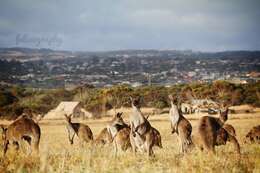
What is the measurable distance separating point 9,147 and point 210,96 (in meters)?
56.3

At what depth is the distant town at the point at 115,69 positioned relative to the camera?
78.7 m

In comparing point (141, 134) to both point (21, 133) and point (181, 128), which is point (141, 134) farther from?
point (21, 133)

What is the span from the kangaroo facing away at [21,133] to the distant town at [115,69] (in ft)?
191

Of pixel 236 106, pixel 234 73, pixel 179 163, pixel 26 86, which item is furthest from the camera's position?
pixel 26 86

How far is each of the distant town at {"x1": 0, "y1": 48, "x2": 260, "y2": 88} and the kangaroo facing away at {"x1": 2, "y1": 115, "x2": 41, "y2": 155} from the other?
2291 inches

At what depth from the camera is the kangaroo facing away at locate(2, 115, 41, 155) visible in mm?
12062

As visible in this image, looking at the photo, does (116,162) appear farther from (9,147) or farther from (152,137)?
(9,147)

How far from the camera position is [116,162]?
34.3ft

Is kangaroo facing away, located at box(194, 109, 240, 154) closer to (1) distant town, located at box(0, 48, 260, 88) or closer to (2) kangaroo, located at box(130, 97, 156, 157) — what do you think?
(2) kangaroo, located at box(130, 97, 156, 157)

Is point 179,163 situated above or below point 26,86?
above

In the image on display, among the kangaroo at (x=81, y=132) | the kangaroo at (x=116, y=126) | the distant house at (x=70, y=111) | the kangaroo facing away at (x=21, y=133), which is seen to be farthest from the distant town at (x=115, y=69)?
the kangaroo facing away at (x=21, y=133)

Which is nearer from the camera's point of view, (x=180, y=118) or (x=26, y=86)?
(x=180, y=118)

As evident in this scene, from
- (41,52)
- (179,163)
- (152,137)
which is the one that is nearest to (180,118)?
(152,137)

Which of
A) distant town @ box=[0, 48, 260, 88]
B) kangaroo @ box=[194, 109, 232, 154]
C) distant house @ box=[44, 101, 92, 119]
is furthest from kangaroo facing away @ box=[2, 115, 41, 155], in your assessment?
distant town @ box=[0, 48, 260, 88]
